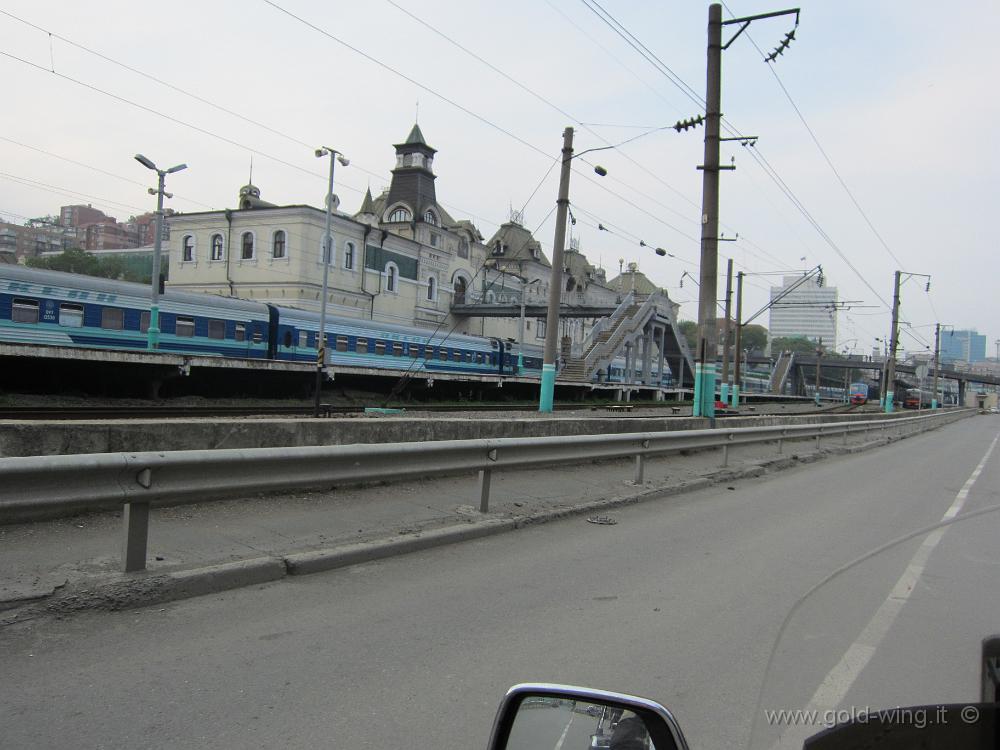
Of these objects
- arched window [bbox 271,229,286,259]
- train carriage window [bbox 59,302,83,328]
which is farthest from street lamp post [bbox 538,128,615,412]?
arched window [bbox 271,229,286,259]

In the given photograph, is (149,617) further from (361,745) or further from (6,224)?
(6,224)

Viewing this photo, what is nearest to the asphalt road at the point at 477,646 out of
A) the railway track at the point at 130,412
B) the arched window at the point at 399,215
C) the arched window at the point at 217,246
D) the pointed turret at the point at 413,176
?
the railway track at the point at 130,412

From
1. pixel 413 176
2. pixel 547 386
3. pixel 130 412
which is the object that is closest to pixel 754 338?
pixel 413 176

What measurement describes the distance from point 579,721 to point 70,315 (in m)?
26.9

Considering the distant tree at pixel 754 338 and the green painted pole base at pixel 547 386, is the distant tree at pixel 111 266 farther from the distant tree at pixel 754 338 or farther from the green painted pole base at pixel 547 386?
the distant tree at pixel 754 338

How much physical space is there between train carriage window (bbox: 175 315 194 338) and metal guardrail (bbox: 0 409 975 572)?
23.1m

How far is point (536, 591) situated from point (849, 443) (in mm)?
21814

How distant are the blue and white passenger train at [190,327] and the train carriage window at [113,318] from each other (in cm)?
3

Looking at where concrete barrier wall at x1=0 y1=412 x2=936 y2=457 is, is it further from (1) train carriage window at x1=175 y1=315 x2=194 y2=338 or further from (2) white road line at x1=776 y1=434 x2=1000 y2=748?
(1) train carriage window at x1=175 y1=315 x2=194 y2=338

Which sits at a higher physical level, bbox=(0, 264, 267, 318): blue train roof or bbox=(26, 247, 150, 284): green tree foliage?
bbox=(26, 247, 150, 284): green tree foliage

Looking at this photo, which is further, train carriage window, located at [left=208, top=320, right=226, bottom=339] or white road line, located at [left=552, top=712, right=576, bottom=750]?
train carriage window, located at [left=208, top=320, right=226, bottom=339]

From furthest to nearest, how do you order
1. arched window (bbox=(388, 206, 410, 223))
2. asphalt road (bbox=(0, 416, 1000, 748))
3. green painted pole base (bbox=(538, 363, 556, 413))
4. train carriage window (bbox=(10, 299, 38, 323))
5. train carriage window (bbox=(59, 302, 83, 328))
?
arched window (bbox=(388, 206, 410, 223))
train carriage window (bbox=(59, 302, 83, 328))
green painted pole base (bbox=(538, 363, 556, 413))
train carriage window (bbox=(10, 299, 38, 323))
asphalt road (bbox=(0, 416, 1000, 748))

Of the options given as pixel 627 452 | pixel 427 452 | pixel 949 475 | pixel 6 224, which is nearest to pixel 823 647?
pixel 427 452

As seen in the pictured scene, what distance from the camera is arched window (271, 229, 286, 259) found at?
55.1m
